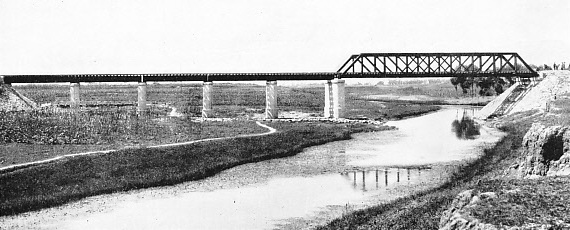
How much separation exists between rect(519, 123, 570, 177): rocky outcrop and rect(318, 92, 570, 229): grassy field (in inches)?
74.3

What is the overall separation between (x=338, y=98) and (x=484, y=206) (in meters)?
71.7

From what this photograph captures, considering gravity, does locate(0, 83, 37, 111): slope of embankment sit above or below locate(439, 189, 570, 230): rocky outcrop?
above

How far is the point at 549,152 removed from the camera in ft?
57.4

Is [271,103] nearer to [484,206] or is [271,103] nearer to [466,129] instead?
[466,129]

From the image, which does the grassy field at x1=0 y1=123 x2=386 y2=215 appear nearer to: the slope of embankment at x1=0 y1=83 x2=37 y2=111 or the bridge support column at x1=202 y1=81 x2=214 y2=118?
the bridge support column at x1=202 y1=81 x2=214 y2=118

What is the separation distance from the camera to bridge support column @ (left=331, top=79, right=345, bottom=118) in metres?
79.8

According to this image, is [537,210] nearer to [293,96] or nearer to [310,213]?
[310,213]

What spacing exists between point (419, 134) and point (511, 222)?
4778 centimetres

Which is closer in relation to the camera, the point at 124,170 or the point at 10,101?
the point at 124,170

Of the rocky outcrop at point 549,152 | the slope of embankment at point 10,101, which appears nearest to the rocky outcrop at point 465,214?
the rocky outcrop at point 549,152

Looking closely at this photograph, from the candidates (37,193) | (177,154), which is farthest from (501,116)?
(37,193)

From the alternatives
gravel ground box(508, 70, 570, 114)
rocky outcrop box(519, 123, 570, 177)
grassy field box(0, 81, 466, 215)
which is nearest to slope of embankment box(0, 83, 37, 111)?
grassy field box(0, 81, 466, 215)

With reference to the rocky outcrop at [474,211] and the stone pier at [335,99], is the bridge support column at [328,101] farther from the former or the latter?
the rocky outcrop at [474,211]

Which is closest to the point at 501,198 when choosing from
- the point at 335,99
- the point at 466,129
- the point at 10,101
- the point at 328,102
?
the point at 466,129
